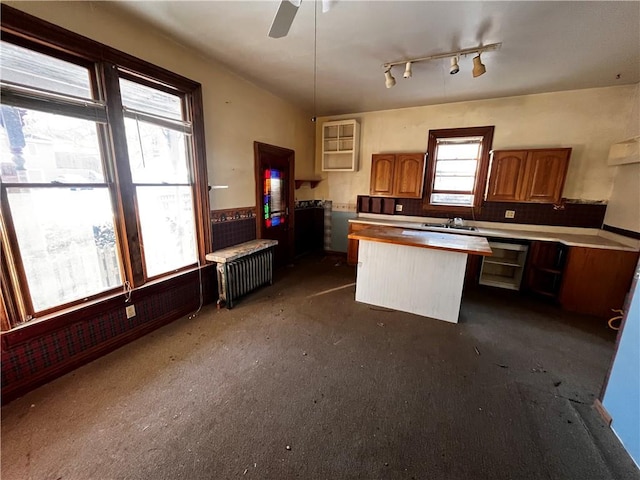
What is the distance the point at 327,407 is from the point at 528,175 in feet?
13.2

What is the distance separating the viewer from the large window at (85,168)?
1.72 m

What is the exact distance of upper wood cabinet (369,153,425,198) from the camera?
4.29 meters

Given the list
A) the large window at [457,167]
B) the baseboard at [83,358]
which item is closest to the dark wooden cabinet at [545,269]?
the large window at [457,167]

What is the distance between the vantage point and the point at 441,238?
3.12m

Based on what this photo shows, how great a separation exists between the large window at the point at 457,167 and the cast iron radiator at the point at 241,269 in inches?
116

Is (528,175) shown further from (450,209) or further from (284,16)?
(284,16)

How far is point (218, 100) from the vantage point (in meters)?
3.06

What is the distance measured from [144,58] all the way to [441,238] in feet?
11.7

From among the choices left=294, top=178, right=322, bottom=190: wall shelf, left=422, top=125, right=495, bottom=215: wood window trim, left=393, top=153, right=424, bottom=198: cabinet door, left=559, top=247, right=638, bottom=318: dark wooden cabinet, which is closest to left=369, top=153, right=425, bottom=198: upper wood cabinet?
left=393, top=153, right=424, bottom=198: cabinet door

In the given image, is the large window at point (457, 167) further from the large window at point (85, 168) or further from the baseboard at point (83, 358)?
the baseboard at point (83, 358)

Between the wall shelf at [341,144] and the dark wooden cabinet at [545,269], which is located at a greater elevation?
the wall shelf at [341,144]

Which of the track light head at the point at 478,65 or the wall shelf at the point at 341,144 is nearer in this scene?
the track light head at the point at 478,65

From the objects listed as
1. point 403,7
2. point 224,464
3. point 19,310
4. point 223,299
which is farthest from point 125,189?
point 403,7

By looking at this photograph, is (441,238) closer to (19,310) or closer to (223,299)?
(223,299)
